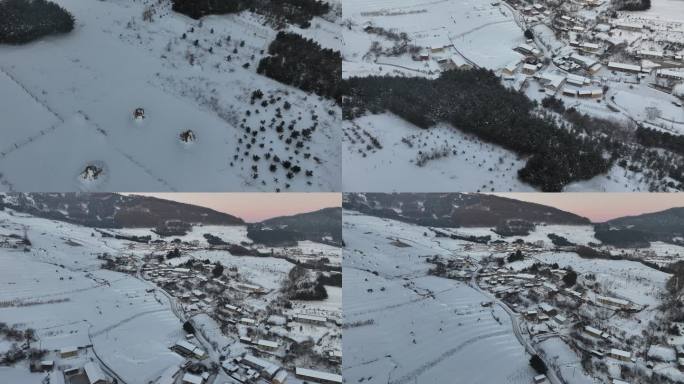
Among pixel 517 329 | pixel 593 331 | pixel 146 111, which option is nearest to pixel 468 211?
pixel 517 329

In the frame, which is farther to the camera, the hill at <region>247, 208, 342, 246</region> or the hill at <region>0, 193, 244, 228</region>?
the hill at <region>247, 208, 342, 246</region>

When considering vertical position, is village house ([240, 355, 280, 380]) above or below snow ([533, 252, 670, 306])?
below

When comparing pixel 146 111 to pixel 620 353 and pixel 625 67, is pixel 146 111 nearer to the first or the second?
pixel 620 353

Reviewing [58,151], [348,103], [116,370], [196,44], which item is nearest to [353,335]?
[116,370]

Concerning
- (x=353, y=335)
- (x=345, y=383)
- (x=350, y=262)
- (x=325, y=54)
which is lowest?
(x=345, y=383)

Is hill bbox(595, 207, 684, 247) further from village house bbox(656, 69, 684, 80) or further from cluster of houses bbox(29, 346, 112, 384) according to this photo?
cluster of houses bbox(29, 346, 112, 384)

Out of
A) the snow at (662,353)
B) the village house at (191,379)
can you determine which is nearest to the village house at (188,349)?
the village house at (191,379)

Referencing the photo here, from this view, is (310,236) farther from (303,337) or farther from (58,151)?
(58,151)

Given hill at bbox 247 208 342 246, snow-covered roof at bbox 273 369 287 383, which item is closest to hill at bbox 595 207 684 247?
hill at bbox 247 208 342 246
